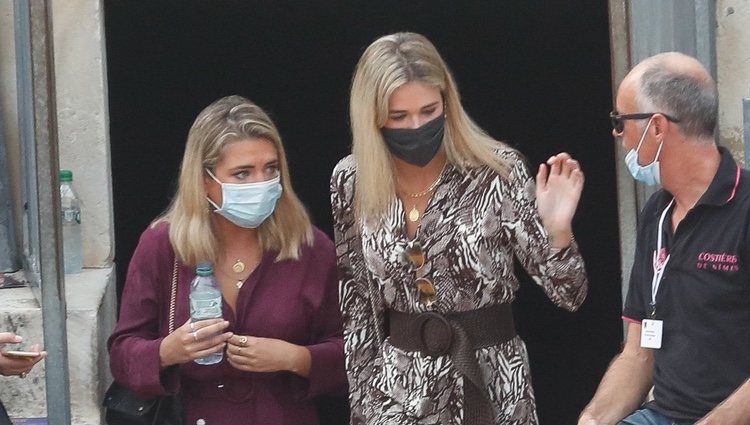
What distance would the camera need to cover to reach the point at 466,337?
11.3 feet

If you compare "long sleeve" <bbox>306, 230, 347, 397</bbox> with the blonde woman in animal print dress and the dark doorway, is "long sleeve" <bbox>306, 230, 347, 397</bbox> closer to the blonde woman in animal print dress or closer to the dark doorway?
the blonde woman in animal print dress

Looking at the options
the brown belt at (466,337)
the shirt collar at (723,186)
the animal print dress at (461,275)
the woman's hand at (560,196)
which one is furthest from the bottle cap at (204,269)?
the shirt collar at (723,186)

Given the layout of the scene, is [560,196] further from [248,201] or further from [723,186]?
[248,201]

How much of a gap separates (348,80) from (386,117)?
11.1 ft

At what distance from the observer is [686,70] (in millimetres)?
3027

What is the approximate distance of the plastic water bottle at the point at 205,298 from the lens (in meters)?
3.71

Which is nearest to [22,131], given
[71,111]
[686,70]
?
[71,111]

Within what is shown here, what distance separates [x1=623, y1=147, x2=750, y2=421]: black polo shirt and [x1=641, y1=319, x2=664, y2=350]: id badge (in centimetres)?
1

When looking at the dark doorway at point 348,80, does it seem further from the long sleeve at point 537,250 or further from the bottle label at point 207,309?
the long sleeve at point 537,250

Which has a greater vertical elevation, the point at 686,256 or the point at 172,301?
the point at 686,256

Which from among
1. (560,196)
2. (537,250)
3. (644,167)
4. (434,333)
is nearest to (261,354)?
(434,333)

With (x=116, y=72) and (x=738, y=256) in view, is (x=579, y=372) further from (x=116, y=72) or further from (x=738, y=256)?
(x=738, y=256)

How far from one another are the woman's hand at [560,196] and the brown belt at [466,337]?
12.4 inches

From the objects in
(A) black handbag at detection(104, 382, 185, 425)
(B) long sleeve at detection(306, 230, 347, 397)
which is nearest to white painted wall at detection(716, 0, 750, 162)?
(B) long sleeve at detection(306, 230, 347, 397)
